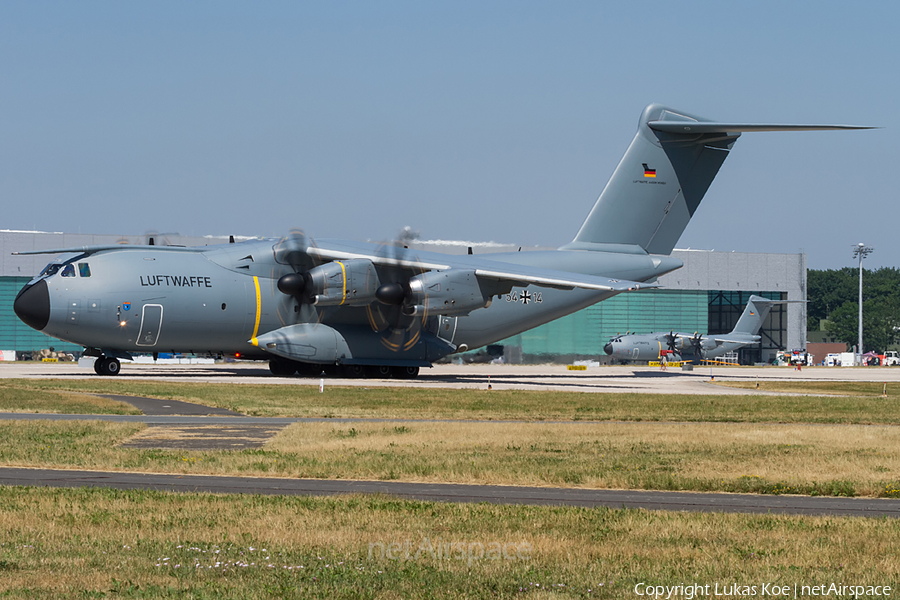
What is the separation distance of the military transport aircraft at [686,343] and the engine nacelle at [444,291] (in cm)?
3908

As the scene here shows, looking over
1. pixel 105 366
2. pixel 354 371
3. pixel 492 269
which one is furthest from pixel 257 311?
pixel 492 269

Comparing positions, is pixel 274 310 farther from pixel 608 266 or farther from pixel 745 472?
pixel 745 472

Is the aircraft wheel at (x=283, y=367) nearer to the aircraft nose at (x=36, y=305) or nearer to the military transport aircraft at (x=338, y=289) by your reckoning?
the military transport aircraft at (x=338, y=289)

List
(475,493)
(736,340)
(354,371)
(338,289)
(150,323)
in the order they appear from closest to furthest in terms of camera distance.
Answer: (475,493) < (150,323) < (338,289) < (354,371) < (736,340)

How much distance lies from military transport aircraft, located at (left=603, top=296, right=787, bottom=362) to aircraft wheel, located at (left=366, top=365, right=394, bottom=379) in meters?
35.9

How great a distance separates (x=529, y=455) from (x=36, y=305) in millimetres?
24604

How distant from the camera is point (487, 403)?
29.8m

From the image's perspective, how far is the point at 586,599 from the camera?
753cm

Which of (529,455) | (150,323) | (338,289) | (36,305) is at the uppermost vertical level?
(338,289)

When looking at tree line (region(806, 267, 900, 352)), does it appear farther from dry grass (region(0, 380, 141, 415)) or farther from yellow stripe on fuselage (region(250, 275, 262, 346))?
dry grass (region(0, 380, 141, 415))

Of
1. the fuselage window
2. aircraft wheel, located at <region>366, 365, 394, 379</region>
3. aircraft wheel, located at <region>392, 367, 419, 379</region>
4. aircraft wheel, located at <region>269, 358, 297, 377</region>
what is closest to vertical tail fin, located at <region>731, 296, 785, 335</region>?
aircraft wheel, located at <region>392, 367, 419, 379</region>

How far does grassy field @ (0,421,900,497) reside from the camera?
1469cm

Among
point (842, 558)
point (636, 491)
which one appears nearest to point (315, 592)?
point (842, 558)

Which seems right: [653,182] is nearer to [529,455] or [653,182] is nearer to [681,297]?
[529,455]
